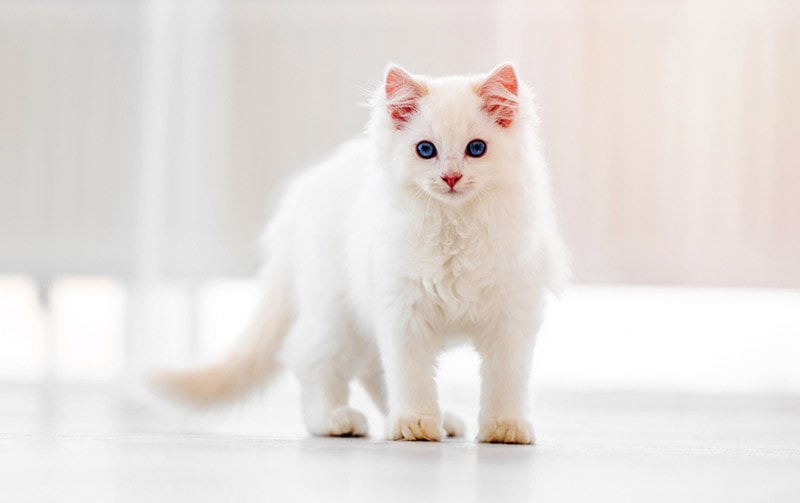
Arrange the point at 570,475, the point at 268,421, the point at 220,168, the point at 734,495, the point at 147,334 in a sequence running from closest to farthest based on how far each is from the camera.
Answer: the point at 734,495
the point at 570,475
the point at 268,421
the point at 147,334
the point at 220,168

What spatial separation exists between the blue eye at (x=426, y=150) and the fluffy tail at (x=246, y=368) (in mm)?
650

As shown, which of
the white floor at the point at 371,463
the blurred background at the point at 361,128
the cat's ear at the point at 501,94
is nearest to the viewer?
the white floor at the point at 371,463

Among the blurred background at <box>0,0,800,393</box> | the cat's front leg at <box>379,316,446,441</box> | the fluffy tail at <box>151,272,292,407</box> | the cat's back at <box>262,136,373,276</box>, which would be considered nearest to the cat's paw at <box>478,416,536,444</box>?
the cat's front leg at <box>379,316,446,441</box>

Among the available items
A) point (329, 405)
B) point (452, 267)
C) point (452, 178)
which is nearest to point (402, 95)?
point (452, 178)

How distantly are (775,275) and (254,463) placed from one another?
9.90 ft

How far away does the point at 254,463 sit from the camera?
179 centimetres

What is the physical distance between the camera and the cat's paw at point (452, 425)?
252 centimetres

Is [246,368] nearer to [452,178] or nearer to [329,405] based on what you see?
[329,405]

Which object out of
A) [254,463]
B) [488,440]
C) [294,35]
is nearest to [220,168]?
[294,35]

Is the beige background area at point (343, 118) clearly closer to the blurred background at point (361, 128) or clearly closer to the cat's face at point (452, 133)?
the blurred background at point (361, 128)

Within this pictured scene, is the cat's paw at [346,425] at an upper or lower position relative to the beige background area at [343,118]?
lower

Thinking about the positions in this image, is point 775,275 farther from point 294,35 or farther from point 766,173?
point 294,35

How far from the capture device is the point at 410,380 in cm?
221

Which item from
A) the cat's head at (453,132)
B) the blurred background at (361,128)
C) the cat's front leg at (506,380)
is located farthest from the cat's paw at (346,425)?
the blurred background at (361,128)
